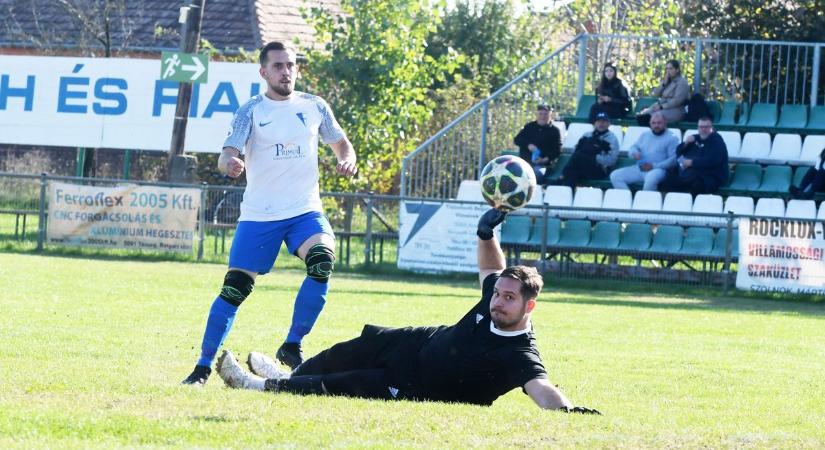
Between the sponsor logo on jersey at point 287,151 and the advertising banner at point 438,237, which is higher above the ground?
the sponsor logo on jersey at point 287,151

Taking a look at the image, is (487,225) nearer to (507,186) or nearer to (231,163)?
(507,186)

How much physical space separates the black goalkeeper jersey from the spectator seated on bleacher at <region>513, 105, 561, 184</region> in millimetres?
15644

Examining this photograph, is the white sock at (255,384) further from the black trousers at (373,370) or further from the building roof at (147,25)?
the building roof at (147,25)

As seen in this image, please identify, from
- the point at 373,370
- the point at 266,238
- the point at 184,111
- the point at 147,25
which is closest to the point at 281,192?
the point at 266,238

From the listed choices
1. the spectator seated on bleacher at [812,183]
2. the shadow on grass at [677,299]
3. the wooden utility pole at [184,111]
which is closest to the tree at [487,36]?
the wooden utility pole at [184,111]

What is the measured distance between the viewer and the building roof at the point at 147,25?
38.8 meters

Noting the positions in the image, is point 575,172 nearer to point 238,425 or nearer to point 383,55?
point 383,55

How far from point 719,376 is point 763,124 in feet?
47.4

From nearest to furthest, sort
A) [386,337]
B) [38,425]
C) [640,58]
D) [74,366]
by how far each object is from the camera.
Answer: [38,425] → [386,337] → [74,366] → [640,58]

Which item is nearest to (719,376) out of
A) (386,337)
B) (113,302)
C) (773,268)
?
(386,337)

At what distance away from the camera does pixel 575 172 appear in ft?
76.7

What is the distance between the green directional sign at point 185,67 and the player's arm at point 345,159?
699 inches

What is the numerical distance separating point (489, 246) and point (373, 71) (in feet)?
74.1

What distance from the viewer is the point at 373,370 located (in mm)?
8219
